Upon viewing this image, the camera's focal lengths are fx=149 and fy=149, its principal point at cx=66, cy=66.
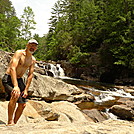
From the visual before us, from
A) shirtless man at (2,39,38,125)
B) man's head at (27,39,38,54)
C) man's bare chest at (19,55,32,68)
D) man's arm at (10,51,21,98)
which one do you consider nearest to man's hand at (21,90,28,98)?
shirtless man at (2,39,38,125)

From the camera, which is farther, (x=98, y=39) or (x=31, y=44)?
(x=98, y=39)

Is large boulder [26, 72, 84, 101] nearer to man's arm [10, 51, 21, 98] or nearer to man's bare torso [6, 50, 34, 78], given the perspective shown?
man's bare torso [6, 50, 34, 78]

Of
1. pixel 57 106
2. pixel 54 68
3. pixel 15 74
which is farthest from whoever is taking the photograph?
pixel 54 68

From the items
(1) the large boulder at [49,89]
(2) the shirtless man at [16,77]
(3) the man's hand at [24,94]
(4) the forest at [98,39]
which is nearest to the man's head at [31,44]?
(2) the shirtless man at [16,77]

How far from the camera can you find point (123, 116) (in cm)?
831

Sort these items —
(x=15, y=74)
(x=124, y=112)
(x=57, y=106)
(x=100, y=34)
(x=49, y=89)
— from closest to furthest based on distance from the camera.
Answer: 1. (x=15, y=74)
2. (x=57, y=106)
3. (x=49, y=89)
4. (x=124, y=112)
5. (x=100, y=34)

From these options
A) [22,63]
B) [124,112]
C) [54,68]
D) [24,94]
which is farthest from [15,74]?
[54,68]

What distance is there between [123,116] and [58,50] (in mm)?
28099

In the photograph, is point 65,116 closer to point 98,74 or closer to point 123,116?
point 123,116

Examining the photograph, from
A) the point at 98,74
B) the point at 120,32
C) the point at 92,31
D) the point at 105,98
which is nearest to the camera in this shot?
the point at 105,98

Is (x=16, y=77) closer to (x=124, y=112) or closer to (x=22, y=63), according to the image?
(x=22, y=63)

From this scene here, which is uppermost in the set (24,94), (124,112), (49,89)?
(24,94)

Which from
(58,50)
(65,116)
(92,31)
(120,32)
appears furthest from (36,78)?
(58,50)

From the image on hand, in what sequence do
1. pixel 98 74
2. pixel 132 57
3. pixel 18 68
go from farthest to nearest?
pixel 98 74
pixel 132 57
pixel 18 68
